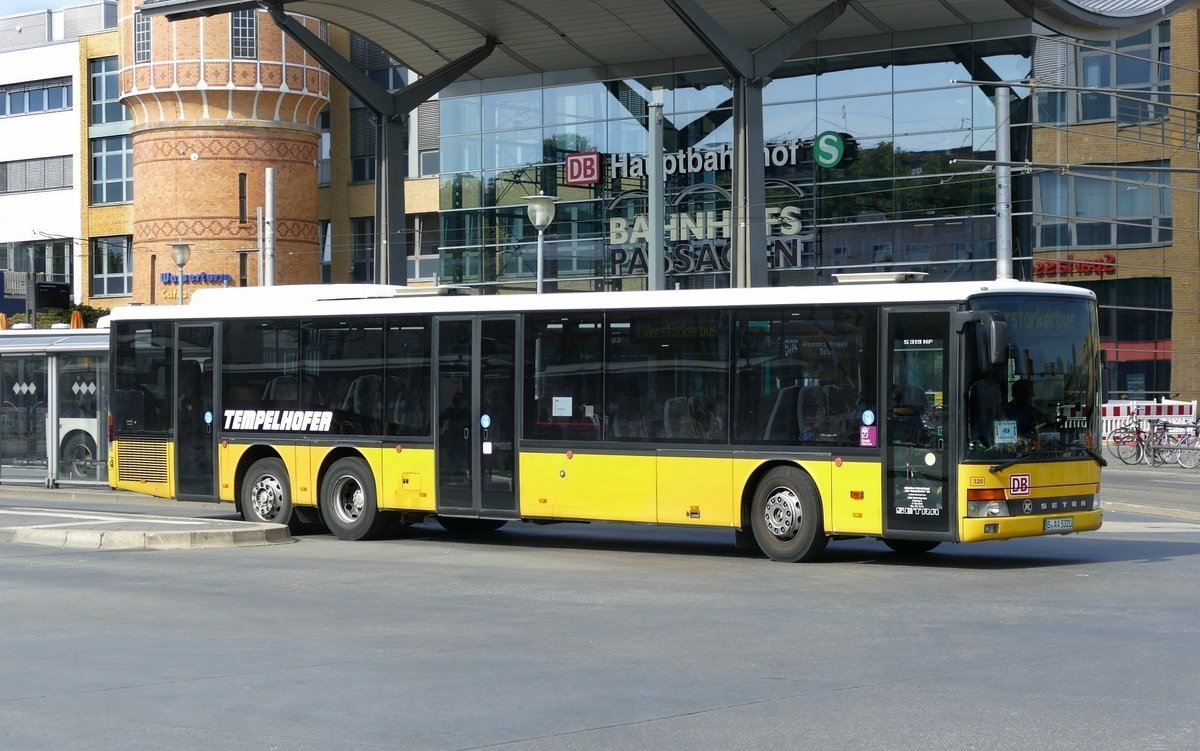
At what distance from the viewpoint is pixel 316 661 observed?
33.4 ft

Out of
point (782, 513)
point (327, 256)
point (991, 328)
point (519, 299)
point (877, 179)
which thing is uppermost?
point (327, 256)

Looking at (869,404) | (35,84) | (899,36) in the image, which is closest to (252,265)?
(35,84)

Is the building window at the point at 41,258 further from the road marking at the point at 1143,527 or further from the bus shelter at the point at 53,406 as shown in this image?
the road marking at the point at 1143,527

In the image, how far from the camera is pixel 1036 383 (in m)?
15.9

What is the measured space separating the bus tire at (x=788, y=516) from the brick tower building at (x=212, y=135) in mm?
41570

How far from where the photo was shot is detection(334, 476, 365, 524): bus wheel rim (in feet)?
65.1

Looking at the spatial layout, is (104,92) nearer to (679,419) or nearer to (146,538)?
(146,538)

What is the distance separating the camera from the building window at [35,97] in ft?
223

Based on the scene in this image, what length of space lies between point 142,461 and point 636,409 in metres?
7.68

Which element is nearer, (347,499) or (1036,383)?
(1036,383)

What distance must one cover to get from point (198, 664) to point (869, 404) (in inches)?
315

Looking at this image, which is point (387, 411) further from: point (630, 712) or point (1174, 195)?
point (1174, 195)

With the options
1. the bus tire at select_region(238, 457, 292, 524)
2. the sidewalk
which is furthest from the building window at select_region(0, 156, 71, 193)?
the bus tire at select_region(238, 457, 292, 524)

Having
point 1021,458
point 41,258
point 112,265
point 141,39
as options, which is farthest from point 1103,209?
point 41,258
